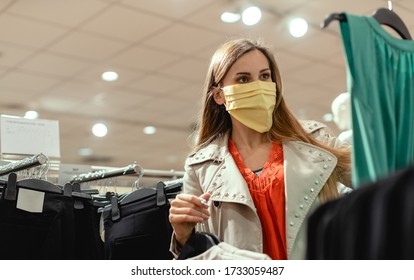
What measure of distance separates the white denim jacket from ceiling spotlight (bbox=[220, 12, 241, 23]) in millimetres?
2979

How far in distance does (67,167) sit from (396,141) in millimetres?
1732

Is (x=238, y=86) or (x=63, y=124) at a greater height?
(x=63, y=124)

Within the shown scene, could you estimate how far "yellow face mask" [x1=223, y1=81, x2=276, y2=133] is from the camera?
5.18ft

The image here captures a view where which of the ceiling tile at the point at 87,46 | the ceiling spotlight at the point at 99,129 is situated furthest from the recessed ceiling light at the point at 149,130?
the ceiling tile at the point at 87,46

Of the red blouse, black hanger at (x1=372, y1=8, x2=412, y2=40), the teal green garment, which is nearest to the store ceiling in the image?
the red blouse

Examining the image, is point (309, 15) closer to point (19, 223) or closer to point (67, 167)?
point (67, 167)

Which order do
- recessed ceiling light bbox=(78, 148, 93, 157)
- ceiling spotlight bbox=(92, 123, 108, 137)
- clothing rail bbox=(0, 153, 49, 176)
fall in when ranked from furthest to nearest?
recessed ceiling light bbox=(78, 148, 93, 157)
ceiling spotlight bbox=(92, 123, 108, 137)
clothing rail bbox=(0, 153, 49, 176)

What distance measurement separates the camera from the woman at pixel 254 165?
1.46 metres

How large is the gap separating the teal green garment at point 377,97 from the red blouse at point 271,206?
0.52m

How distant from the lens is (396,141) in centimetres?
101

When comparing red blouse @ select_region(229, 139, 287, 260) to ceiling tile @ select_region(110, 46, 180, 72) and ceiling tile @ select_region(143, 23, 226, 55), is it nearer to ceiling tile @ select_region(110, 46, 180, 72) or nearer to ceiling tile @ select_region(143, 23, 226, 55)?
ceiling tile @ select_region(143, 23, 226, 55)

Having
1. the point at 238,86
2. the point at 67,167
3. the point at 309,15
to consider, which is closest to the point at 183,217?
the point at 238,86

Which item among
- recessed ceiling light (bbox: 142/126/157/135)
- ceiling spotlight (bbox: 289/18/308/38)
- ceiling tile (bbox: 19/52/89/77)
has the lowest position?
ceiling spotlight (bbox: 289/18/308/38)

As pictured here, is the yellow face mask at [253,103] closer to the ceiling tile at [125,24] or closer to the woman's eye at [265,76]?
the woman's eye at [265,76]
